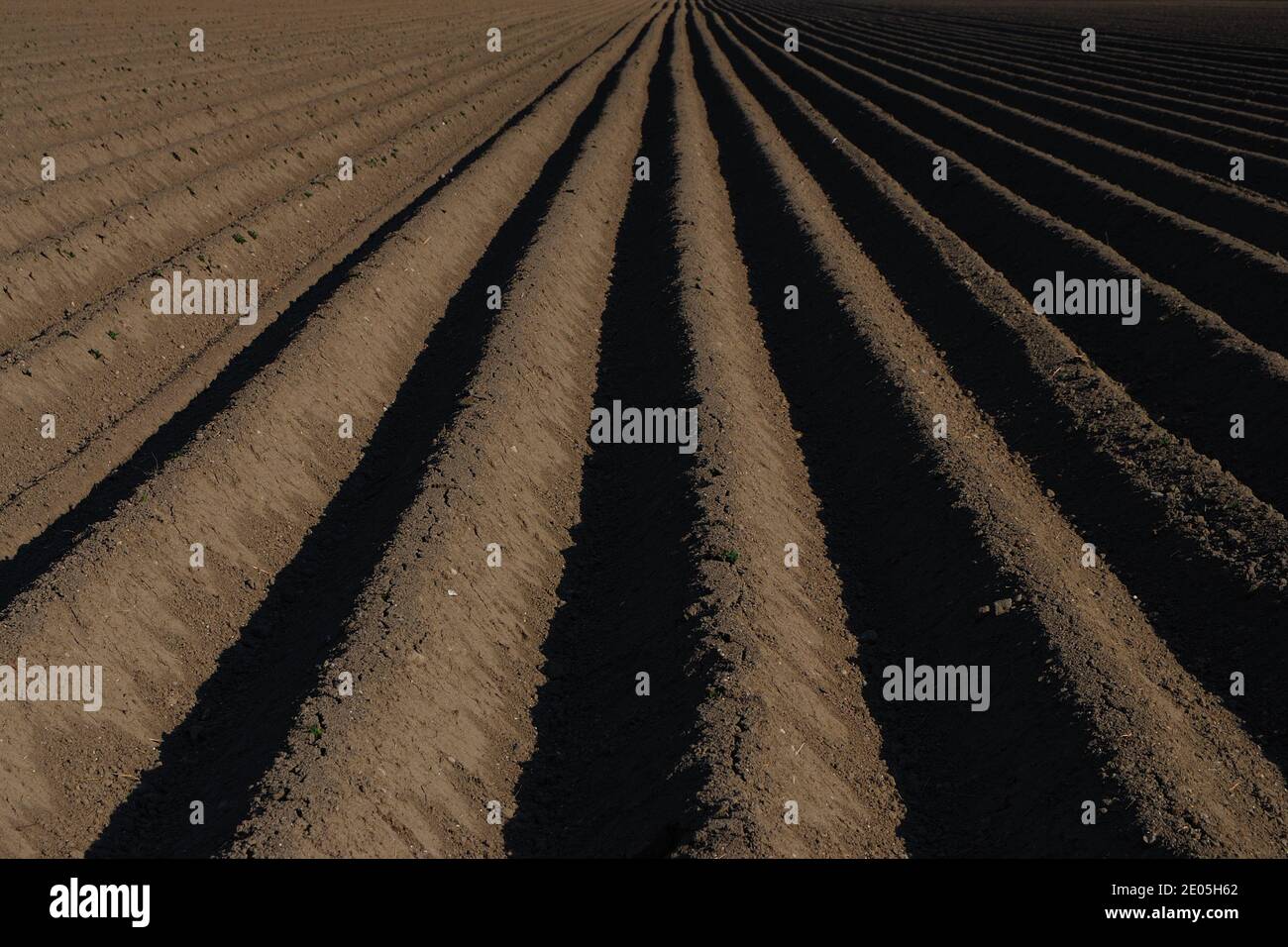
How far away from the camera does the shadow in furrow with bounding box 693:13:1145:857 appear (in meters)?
5.82

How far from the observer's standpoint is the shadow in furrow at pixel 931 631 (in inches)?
229

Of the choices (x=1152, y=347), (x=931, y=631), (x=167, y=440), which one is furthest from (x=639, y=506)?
(x=1152, y=347)

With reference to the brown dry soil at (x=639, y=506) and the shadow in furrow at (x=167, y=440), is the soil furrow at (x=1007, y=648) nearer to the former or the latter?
the brown dry soil at (x=639, y=506)

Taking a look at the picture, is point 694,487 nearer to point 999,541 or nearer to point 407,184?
point 999,541

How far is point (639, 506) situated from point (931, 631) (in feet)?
8.43

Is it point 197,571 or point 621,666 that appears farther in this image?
point 197,571

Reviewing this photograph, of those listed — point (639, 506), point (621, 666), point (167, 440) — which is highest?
point (167, 440)

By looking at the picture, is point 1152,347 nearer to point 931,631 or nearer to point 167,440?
point 931,631

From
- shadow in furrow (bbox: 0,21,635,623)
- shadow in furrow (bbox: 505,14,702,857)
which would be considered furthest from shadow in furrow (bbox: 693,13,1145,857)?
shadow in furrow (bbox: 0,21,635,623)

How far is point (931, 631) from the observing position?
23.9 feet

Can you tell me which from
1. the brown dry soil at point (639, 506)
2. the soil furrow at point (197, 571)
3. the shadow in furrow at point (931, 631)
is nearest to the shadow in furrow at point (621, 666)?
the brown dry soil at point (639, 506)

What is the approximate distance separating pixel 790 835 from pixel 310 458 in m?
5.54

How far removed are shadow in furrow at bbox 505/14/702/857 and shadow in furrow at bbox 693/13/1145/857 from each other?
4.18 ft

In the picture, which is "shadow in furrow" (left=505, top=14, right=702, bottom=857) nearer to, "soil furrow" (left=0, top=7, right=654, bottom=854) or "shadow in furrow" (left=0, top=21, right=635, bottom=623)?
"soil furrow" (left=0, top=7, right=654, bottom=854)
